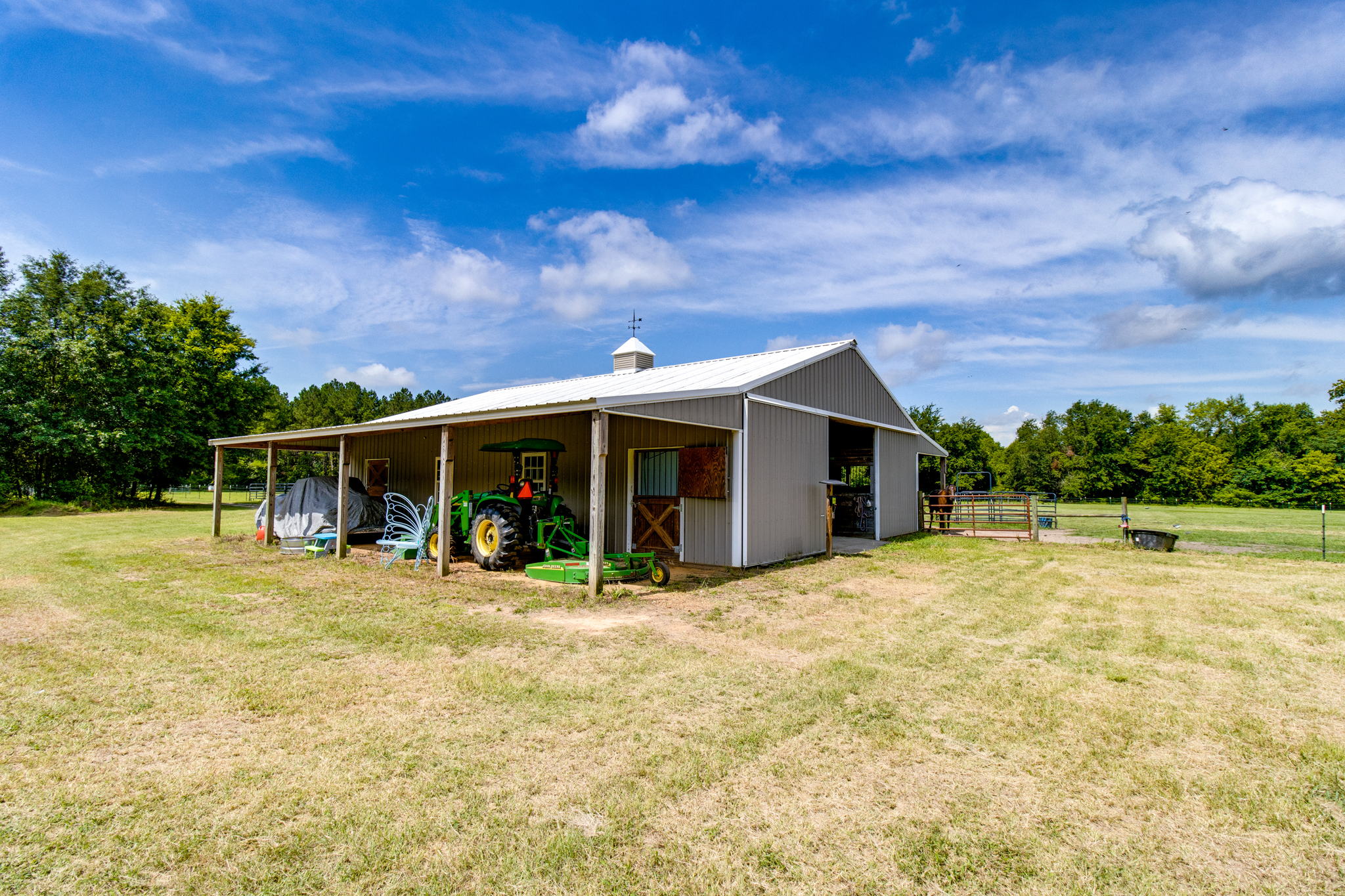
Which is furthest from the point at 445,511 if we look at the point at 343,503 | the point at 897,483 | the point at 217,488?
the point at 897,483

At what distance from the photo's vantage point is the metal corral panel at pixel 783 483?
1051 centimetres

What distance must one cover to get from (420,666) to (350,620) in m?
1.99

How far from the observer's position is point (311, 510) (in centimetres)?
1345

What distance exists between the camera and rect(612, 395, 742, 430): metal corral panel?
826cm

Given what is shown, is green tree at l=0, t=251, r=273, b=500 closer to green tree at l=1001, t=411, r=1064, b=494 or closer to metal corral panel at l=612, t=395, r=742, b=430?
metal corral panel at l=612, t=395, r=742, b=430

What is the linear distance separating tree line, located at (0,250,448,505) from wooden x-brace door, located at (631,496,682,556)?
933 inches

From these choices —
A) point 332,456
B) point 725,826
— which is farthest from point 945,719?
point 332,456

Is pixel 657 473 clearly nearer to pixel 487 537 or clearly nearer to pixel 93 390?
pixel 487 537

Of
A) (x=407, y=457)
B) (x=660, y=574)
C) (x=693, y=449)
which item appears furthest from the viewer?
(x=407, y=457)

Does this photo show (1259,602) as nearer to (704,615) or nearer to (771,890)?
(704,615)

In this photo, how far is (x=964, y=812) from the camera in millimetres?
2895

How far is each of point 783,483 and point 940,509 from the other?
328 inches

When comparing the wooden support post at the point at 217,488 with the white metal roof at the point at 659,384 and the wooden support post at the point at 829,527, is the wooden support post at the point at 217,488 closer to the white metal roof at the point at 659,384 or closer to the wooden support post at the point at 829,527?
the white metal roof at the point at 659,384

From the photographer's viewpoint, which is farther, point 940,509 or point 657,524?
point 940,509
